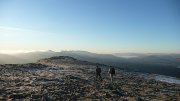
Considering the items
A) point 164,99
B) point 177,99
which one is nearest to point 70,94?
point 164,99

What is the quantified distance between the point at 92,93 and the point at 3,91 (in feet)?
29.5

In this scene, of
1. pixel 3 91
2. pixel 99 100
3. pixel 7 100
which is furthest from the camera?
pixel 3 91

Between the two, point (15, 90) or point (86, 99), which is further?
point (15, 90)

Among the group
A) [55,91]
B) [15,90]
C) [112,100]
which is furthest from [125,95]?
[15,90]

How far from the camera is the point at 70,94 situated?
2269 centimetres

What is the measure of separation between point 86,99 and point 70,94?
2.38m

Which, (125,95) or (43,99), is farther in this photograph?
(125,95)

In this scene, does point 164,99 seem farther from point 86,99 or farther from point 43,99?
point 43,99

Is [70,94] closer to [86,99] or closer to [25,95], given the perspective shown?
[86,99]

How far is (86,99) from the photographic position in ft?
68.7

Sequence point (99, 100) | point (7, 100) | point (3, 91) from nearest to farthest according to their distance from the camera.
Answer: point (7, 100) < point (99, 100) < point (3, 91)

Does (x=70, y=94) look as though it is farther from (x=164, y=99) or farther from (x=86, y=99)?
(x=164, y=99)

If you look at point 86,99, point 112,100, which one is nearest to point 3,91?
point 86,99

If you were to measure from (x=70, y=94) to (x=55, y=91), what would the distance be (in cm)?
195
